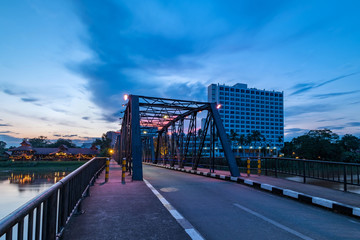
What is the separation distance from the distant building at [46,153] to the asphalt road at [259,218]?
84716mm

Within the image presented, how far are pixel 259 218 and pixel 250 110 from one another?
144 meters

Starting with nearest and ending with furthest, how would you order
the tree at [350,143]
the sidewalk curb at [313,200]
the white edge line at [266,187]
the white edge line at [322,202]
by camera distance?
the sidewalk curb at [313,200]
the white edge line at [322,202]
the white edge line at [266,187]
the tree at [350,143]

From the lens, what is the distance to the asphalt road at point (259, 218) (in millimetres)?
4395

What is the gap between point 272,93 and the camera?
6009 inches

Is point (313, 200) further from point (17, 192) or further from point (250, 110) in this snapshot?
point (250, 110)

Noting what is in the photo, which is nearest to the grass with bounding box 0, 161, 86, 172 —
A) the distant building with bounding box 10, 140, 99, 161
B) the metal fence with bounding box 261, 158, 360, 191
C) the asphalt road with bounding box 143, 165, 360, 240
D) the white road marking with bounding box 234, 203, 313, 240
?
the distant building with bounding box 10, 140, 99, 161

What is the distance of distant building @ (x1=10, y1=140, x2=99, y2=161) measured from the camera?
76.5 metres

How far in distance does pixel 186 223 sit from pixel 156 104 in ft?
38.6

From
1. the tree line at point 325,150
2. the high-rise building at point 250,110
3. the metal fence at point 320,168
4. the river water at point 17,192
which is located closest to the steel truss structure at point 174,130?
the metal fence at point 320,168

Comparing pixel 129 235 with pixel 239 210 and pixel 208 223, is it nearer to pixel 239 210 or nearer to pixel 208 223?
pixel 208 223

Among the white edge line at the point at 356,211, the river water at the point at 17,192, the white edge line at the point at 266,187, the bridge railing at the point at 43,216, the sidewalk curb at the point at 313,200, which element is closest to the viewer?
the bridge railing at the point at 43,216

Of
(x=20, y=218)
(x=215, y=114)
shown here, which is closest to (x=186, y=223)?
(x=20, y=218)

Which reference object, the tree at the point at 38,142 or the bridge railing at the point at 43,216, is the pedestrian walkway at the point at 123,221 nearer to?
the bridge railing at the point at 43,216

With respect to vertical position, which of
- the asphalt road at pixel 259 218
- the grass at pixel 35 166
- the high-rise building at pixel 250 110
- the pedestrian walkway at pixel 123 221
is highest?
the high-rise building at pixel 250 110
